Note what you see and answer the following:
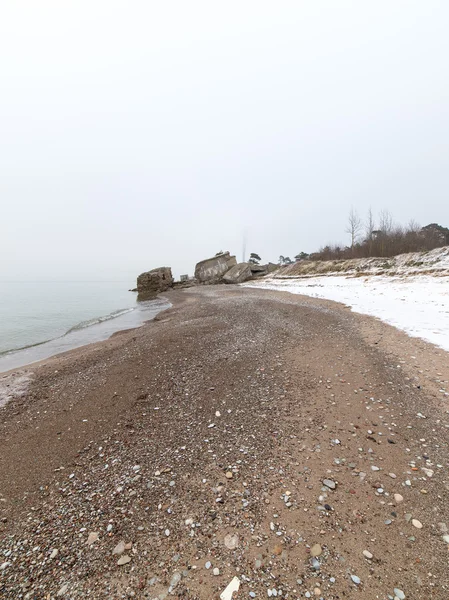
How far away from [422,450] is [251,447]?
8.49ft

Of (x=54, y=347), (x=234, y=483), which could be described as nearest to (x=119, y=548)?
(x=234, y=483)

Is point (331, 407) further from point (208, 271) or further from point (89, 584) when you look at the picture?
point (208, 271)

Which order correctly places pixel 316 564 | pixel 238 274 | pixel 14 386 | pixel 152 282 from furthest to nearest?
pixel 152 282
pixel 238 274
pixel 14 386
pixel 316 564

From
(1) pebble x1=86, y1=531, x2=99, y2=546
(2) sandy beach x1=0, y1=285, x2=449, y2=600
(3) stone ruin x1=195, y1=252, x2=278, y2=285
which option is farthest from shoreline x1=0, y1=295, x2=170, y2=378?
(3) stone ruin x1=195, y1=252, x2=278, y2=285

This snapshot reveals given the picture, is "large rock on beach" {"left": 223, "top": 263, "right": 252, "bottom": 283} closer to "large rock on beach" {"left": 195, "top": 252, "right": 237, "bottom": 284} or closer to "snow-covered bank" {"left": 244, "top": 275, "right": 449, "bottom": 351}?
"large rock on beach" {"left": 195, "top": 252, "right": 237, "bottom": 284}

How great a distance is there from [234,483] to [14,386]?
8.19 meters

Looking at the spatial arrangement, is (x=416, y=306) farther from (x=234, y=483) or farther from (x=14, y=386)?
(x=14, y=386)

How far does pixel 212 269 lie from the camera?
57.5 m

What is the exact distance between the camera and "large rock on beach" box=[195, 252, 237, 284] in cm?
5709

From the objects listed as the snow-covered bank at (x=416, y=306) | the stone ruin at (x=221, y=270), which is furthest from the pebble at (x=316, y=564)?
the stone ruin at (x=221, y=270)

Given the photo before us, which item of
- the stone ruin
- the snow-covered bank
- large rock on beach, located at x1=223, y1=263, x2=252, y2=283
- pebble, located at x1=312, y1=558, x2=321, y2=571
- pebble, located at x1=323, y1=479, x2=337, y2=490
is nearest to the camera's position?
pebble, located at x1=312, y1=558, x2=321, y2=571

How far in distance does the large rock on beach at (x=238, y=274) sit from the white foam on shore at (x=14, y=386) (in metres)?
46.0

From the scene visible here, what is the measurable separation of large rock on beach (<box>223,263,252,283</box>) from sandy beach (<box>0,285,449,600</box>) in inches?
1855

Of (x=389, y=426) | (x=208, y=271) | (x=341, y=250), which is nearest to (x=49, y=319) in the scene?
(x=389, y=426)
